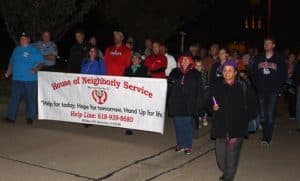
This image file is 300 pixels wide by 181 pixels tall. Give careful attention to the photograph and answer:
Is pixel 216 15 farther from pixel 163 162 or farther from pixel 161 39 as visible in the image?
pixel 163 162

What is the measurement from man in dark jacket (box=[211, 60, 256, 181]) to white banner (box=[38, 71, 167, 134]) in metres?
2.43

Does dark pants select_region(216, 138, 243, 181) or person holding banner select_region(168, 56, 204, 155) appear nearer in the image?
dark pants select_region(216, 138, 243, 181)

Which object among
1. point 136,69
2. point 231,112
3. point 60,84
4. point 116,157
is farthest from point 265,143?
point 60,84

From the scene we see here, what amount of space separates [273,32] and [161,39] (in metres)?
43.8

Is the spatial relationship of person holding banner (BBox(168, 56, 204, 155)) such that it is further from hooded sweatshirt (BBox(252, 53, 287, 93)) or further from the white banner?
hooded sweatshirt (BBox(252, 53, 287, 93))

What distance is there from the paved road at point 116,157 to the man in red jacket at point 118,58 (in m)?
1.22

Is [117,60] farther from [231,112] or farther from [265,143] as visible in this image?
[231,112]

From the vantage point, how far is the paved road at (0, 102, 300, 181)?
7602 millimetres

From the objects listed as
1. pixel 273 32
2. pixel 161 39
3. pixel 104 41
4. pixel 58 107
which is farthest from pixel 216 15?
pixel 58 107

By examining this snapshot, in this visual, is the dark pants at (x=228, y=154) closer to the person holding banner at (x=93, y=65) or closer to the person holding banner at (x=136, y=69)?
the person holding banner at (x=136, y=69)

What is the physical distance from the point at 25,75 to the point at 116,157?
3224mm

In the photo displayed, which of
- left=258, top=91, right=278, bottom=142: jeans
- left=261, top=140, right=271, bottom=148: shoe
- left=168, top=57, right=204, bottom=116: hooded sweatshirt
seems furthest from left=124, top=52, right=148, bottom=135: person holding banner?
left=261, top=140, right=271, bottom=148: shoe

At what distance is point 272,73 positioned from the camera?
957cm

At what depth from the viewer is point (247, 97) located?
695 centimetres
